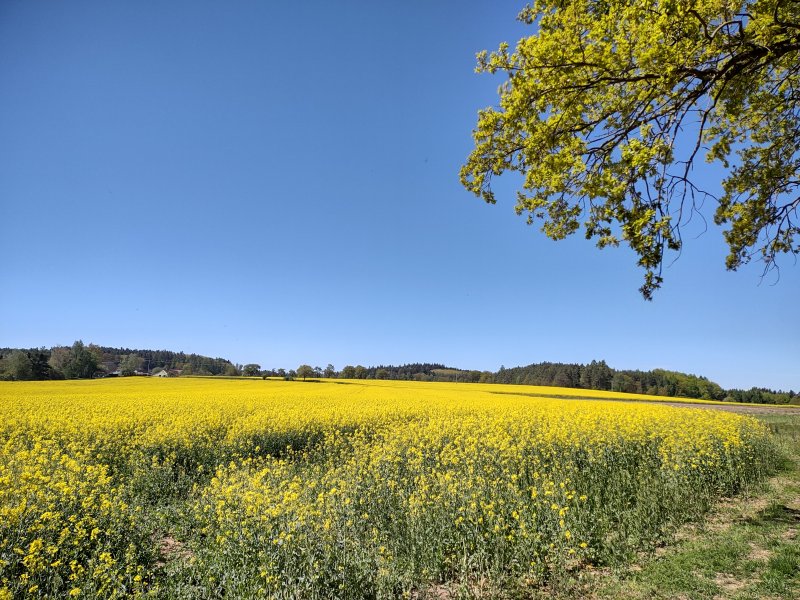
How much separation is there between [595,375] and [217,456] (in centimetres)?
8158

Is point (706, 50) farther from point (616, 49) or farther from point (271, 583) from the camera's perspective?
point (271, 583)

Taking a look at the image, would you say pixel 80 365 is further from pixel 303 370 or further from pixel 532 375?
pixel 532 375

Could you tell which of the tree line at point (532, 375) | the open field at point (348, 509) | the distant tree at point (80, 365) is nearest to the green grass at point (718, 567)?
the open field at point (348, 509)

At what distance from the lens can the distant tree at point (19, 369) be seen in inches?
2069

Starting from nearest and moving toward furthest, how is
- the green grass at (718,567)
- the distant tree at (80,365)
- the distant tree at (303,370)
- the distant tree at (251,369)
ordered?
the green grass at (718,567), the distant tree at (80,365), the distant tree at (303,370), the distant tree at (251,369)

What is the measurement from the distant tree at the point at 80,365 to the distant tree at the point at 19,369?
40.3ft

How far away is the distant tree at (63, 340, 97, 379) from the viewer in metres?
68.1

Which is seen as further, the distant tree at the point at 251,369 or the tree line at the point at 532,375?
the distant tree at the point at 251,369

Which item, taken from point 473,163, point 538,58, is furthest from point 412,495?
point 538,58

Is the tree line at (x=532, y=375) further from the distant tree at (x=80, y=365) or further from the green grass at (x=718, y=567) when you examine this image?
the green grass at (x=718, y=567)

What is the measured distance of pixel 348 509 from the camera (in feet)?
21.7

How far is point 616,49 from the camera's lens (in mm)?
3793

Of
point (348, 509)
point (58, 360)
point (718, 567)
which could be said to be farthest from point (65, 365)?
point (718, 567)

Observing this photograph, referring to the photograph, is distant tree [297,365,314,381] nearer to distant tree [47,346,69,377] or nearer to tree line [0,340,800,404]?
tree line [0,340,800,404]
